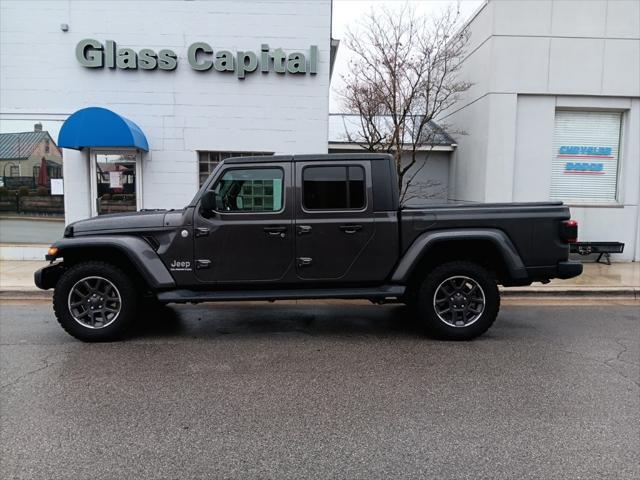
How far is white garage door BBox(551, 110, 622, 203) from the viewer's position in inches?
452

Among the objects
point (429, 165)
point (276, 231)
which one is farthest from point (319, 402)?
point (429, 165)

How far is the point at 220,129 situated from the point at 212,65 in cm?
137

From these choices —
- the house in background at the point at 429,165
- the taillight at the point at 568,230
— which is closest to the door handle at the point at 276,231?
the taillight at the point at 568,230

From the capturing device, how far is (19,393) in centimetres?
430

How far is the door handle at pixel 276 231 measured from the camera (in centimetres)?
565

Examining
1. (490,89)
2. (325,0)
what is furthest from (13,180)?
(490,89)

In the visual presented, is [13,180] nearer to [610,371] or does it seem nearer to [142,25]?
[142,25]

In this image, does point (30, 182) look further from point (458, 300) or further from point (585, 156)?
point (585, 156)

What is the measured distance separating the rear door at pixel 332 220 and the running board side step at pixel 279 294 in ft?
0.52

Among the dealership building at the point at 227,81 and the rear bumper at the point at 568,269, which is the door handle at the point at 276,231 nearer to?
the rear bumper at the point at 568,269

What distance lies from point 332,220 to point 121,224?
237cm

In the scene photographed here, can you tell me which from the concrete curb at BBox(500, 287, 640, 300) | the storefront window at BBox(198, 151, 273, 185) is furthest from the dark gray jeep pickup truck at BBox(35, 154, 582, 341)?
the storefront window at BBox(198, 151, 273, 185)

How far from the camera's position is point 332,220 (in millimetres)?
5699

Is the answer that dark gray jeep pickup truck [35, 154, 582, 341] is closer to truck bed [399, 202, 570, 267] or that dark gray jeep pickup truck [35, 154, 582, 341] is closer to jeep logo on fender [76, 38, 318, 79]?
truck bed [399, 202, 570, 267]
